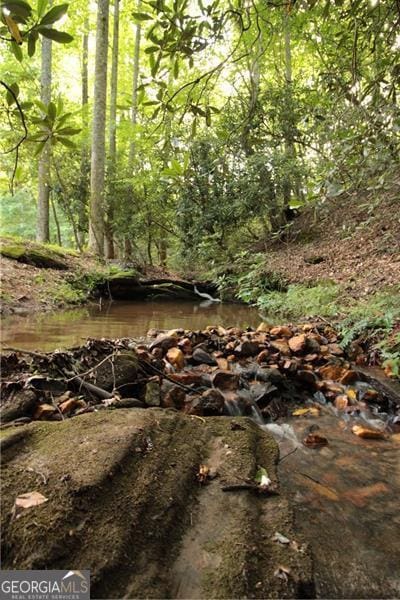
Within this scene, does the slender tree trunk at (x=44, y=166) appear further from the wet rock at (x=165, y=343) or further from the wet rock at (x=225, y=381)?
the wet rock at (x=225, y=381)

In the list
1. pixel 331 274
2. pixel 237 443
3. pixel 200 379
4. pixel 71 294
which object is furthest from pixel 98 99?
pixel 237 443

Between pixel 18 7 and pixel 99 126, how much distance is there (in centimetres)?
905

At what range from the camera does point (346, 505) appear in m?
1.79

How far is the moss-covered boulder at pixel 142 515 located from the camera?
1.17m

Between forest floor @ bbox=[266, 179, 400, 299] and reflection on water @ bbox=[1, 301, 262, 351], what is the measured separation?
1.48 m

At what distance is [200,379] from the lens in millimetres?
2963

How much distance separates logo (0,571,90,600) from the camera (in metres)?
1.04

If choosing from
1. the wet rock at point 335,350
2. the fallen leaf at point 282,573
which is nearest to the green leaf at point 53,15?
the fallen leaf at point 282,573

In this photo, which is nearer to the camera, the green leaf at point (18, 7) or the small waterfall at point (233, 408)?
the green leaf at point (18, 7)

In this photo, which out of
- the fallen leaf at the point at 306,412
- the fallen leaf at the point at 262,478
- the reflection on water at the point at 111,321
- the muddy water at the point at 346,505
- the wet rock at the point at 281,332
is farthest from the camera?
the wet rock at the point at 281,332

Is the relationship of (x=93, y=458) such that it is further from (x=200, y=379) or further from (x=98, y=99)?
(x=98, y=99)

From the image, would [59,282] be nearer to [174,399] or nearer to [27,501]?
[174,399]

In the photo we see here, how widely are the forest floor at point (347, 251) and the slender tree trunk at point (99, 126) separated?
455 cm

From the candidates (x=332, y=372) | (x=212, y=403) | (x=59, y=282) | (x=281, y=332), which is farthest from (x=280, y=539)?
(x=59, y=282)
